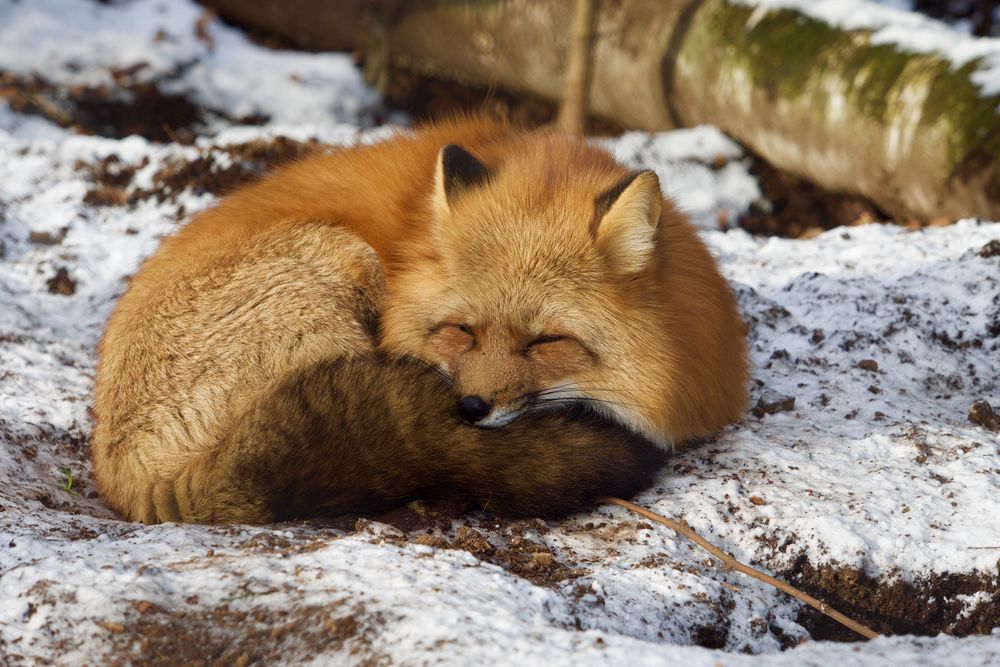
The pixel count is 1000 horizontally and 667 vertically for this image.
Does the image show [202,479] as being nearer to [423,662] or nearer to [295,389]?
[295,389]

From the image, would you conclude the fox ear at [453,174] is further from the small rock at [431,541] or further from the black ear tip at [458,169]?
the small rock at [431,541]

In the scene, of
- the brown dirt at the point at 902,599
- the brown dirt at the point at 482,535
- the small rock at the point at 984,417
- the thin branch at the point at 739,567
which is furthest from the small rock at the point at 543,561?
the small rock at the point at 984,417

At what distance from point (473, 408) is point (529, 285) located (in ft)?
1.42

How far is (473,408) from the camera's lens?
2.64m

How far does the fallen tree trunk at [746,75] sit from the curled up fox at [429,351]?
251 centimetres

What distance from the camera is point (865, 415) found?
3.34 meters

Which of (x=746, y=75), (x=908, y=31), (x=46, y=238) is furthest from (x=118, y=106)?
(x=908, y=31)

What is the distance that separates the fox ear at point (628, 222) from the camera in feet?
8.95

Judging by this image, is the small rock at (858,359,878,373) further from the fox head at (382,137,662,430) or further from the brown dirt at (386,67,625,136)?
the brown dirt at (386,67,625,136)

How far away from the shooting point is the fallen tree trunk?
16.3ft

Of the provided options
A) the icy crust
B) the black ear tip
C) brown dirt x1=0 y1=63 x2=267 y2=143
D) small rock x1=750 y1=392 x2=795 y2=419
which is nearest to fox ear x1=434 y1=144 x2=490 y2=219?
the black ear tip

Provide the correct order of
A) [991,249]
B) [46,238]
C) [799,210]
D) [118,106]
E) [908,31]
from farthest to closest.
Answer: [118,106] → [799,210] → [908,31] → [46,238] → [991,249]

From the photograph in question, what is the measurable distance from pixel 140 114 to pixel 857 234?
209 inches

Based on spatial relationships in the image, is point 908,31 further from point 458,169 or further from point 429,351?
point 429,351
